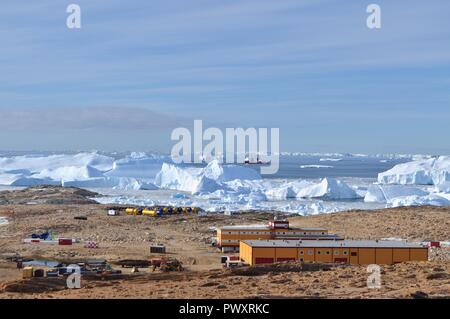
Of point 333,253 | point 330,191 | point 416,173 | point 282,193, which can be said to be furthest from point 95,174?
point 333,253

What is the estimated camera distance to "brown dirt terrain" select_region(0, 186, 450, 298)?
12.4m

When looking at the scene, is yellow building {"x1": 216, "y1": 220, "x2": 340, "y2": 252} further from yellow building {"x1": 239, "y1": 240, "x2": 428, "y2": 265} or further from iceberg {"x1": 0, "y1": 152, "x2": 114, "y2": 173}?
iceberg {"x1": 0, "y1": 152, "x2": 114, "y2": 173}

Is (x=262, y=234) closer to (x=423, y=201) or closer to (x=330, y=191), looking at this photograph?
(x=423, y=201)

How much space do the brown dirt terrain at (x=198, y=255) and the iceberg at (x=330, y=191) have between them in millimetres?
17560

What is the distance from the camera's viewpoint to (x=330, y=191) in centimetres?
5359

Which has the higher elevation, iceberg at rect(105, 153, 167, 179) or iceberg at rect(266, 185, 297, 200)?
iceberg at rect(105, 153, 167, 179)

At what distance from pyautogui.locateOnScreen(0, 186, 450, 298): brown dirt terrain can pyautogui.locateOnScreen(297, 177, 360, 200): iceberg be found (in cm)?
1756

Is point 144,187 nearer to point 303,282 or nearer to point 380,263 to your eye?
point 380,263

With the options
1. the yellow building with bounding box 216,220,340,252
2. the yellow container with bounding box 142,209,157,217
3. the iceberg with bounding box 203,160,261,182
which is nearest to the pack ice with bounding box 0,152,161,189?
the iceberg with bounding box 203,160,261,182

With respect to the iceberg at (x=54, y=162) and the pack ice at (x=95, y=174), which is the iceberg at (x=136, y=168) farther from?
the iceberg at (x=54, y=162)

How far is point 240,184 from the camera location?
57469 mm

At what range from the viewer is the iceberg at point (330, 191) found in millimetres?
53406

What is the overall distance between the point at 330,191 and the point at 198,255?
3290 cm
